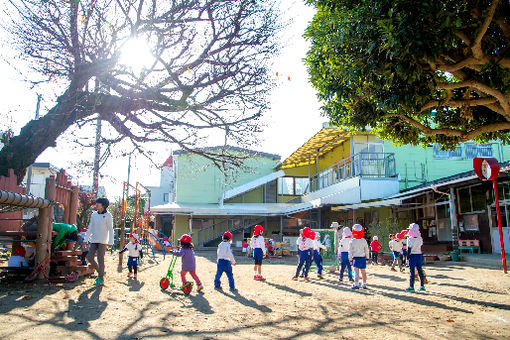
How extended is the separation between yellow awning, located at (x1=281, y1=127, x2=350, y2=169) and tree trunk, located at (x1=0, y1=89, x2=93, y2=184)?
1426 centimetres

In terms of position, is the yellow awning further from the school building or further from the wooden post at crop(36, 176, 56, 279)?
the wooden post at crop(36, 176, 56, 279)

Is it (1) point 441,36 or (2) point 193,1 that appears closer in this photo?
(1) point 441,36

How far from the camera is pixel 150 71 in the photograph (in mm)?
11023

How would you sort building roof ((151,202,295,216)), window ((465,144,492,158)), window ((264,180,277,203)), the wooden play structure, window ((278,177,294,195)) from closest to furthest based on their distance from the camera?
the wooden play structure, window ((465,144,492,158)), building roof ((151,202,295,216)), window ((264,180,277,203)), window ((278,177,294,195))

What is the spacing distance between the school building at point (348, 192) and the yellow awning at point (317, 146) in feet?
0.22

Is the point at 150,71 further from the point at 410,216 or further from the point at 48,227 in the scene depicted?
the point at 410,216

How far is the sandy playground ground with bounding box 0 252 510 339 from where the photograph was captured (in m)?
5.07

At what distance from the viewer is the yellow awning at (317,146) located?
23484mm

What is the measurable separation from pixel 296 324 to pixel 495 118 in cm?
606

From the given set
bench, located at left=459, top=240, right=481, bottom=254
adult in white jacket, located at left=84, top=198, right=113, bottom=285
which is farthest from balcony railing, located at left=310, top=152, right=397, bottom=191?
adult in white jacket, located at left=84, top=198, right=113, bottom=285

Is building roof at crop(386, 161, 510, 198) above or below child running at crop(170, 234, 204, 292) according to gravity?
above

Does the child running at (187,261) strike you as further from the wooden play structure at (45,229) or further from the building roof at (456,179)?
the building roof at (456,179)

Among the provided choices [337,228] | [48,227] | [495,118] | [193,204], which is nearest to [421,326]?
[495,118]

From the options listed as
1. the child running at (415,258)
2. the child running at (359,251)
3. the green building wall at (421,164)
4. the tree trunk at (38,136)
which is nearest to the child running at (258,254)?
the child running at (359,251)
